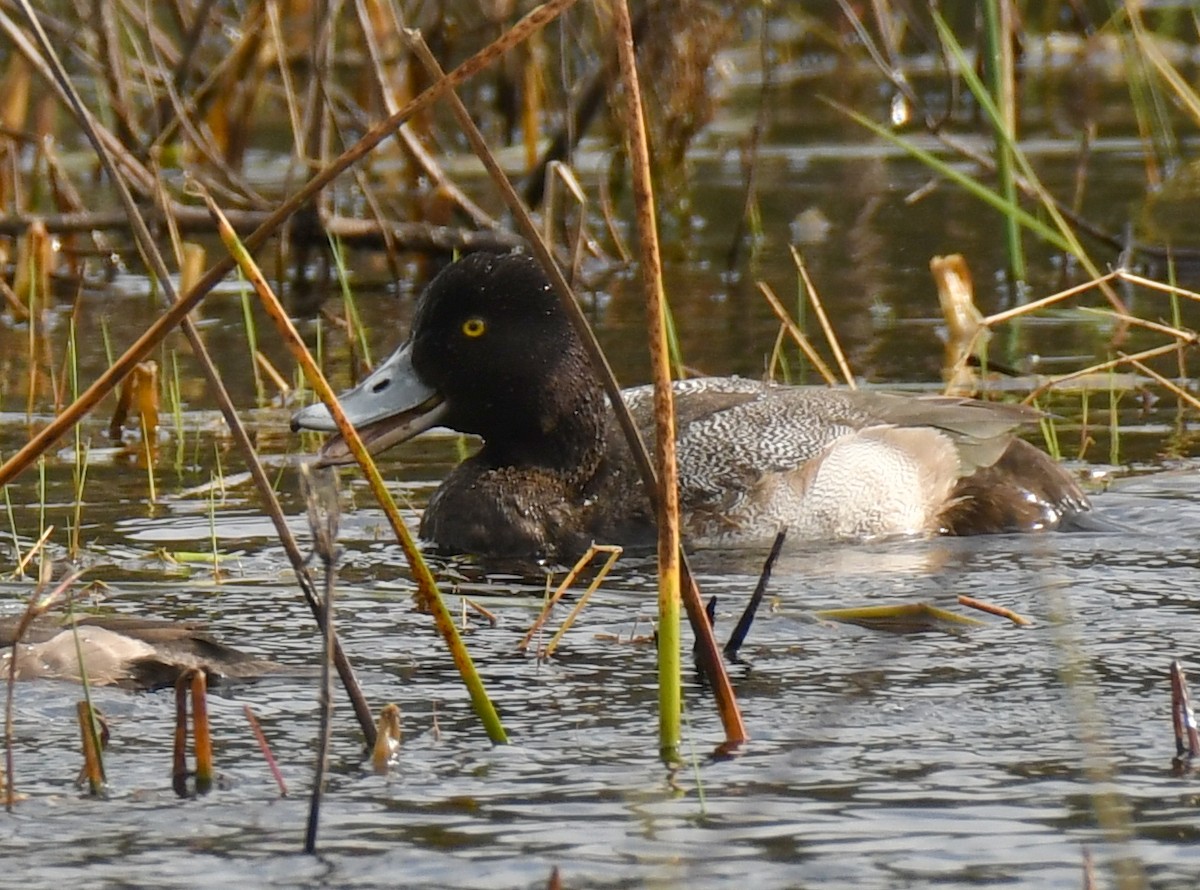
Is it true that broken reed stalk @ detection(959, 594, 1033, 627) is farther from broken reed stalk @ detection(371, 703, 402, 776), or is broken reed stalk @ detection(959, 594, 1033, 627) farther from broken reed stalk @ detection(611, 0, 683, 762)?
broken reed stalk @ detection(371, 703, 402, 776)

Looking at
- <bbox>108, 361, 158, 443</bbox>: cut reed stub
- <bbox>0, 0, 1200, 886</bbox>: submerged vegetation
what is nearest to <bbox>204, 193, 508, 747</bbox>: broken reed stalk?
<bbox>0, 0, 1200, 886</bbox>: submerged vegetation

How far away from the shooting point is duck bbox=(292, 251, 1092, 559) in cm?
661

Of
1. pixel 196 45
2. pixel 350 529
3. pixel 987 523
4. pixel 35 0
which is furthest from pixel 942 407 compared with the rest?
pixel 35 0

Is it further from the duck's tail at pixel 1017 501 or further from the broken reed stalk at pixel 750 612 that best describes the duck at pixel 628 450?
the broken reed stalk at pixel 750 612

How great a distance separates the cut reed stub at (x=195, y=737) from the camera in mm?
3902

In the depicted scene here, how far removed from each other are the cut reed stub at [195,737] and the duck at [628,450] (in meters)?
2.29

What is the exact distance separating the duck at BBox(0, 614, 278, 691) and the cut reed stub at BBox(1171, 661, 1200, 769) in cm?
188

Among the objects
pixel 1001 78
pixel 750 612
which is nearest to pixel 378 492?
pixel 750 612

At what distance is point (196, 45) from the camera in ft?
36.6

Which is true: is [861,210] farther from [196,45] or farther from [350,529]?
[350,529]

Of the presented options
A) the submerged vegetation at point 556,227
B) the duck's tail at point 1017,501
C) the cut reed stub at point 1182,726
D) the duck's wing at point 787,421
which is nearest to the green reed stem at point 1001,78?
the submerged vegetation at point 556,227

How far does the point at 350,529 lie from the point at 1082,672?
2511 mm

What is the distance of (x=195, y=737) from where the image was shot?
398 centimetres

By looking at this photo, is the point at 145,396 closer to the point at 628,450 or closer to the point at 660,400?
the point at 628,450
